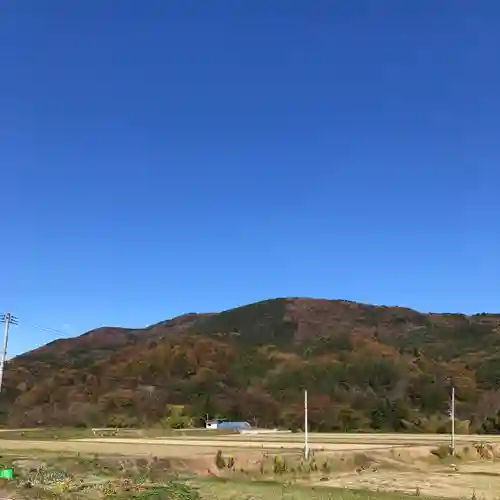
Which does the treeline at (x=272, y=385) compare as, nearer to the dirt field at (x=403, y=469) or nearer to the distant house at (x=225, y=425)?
the distant house at (x=225, y=425)

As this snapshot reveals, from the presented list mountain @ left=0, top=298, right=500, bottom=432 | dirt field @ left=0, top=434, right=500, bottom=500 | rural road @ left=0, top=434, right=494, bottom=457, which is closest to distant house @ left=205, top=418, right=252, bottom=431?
mountain @ left=0, top=298, right=500, bottom=432

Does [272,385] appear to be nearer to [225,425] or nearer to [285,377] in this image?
[285,377]

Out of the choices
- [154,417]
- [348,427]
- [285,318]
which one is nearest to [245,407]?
[154,417]

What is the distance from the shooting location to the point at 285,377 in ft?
405

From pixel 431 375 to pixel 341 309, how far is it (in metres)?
61.2

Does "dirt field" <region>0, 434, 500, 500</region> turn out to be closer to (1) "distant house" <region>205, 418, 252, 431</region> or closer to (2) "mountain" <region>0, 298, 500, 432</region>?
(2) "mountain" <region>0, 298, 500, 432</region>

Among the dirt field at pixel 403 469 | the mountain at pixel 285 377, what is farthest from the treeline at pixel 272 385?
the dirt field at pixel 403 469

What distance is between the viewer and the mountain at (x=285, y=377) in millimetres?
105750

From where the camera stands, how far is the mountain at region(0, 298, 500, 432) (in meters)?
106

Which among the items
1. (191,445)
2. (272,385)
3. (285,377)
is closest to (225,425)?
(272,385)

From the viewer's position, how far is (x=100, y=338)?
188 metres

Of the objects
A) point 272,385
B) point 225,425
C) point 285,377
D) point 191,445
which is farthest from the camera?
point 285,377

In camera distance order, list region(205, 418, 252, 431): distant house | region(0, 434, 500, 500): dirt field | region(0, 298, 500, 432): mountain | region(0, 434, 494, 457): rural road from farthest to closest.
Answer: region(0, 298, 500, 432): mountain, region(205, 418, 252, 431): distant house, region(0, 434, 494, 457): rural road, region(0, 434, 500, 500): dirt field

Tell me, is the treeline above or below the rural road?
above
